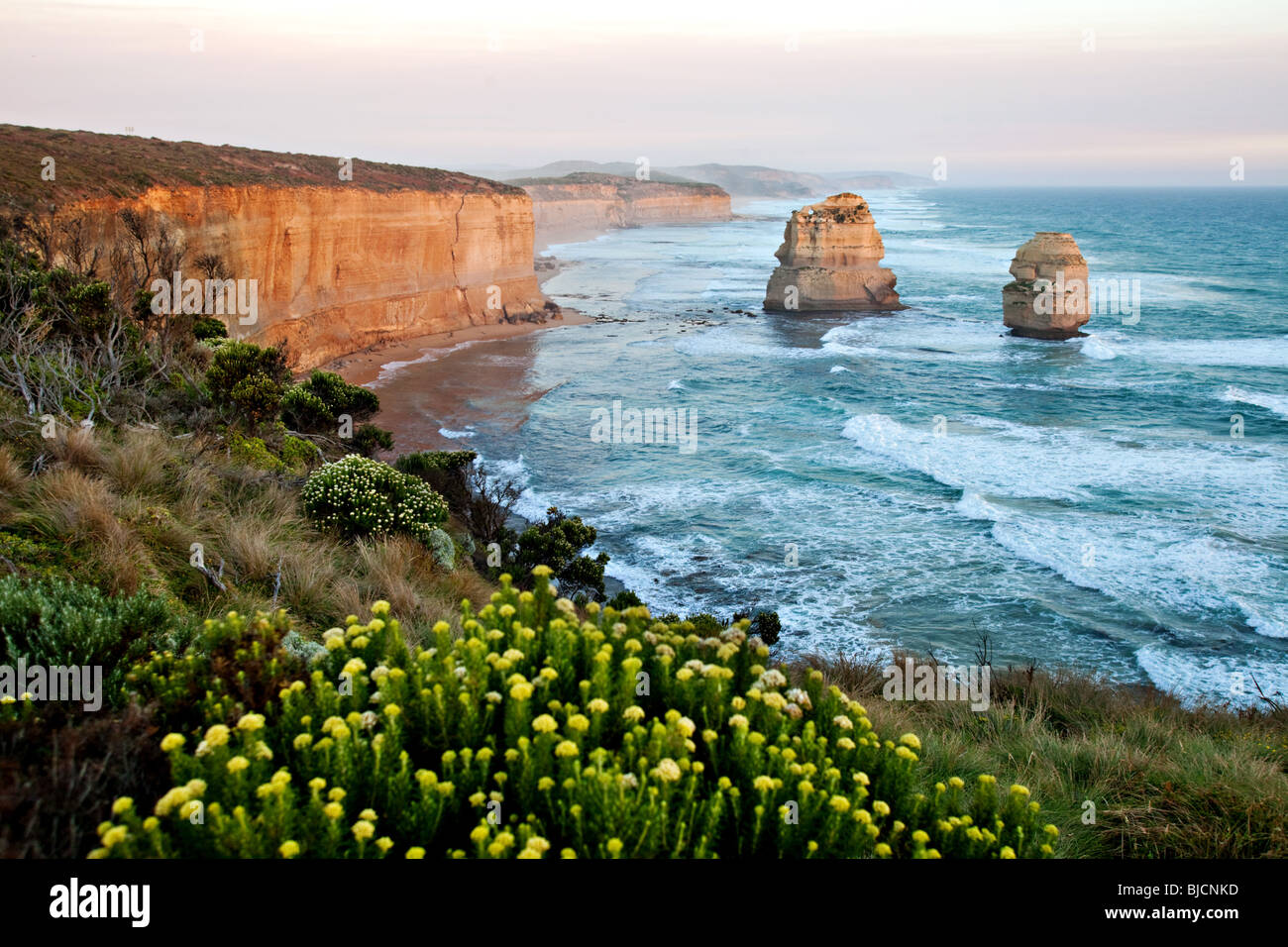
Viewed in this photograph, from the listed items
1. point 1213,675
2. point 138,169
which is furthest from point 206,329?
point 1213,675

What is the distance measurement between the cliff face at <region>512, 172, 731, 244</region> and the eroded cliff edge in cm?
6154

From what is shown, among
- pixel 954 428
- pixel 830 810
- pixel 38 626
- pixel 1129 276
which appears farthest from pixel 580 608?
pixel 1129 276

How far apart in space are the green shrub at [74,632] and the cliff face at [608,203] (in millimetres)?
107509

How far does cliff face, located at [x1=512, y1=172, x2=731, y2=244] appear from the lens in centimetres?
12050

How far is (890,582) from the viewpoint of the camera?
17.3m

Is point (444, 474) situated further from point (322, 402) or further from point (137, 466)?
point (137, 466)

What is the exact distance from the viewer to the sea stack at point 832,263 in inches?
1975

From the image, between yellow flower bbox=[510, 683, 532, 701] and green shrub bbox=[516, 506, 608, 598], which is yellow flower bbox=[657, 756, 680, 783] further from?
green shrub bbox=[516, 506, 608, 598]

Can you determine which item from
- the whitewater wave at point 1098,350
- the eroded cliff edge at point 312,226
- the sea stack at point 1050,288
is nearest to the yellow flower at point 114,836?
the eroded cliff edge at point 312,226

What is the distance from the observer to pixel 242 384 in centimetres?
1291

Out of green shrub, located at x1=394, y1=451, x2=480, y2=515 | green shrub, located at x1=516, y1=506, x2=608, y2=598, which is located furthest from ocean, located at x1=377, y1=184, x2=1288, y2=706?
green shrub, located at x1=394, y1=451, x2=480, y2=515

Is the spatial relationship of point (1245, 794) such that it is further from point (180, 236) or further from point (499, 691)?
point (180, 236)

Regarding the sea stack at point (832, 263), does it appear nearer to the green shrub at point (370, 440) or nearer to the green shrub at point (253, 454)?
the green shrub at point (370, 440)
